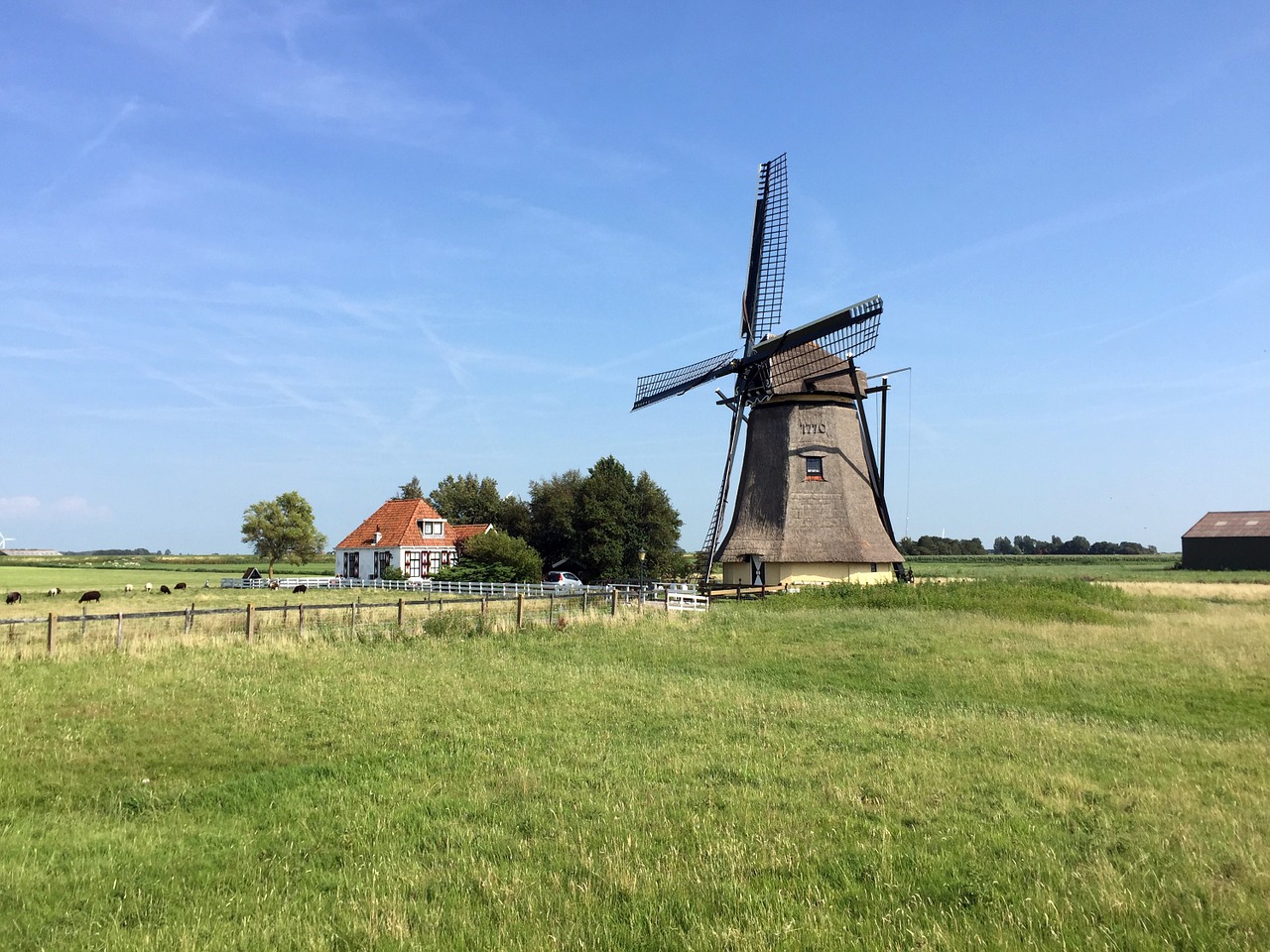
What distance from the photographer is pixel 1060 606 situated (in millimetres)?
28328

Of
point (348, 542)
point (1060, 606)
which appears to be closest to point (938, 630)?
point (1060, 606)

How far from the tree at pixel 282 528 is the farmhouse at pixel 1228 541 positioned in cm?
7890

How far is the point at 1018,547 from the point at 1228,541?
86243mm

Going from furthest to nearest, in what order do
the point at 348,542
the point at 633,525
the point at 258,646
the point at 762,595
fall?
the point at 348,542
the point at 633,525
the point at 762,595
the point at 258,646

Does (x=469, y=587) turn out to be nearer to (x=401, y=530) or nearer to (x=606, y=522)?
(x=606, y=522)

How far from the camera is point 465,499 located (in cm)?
8012

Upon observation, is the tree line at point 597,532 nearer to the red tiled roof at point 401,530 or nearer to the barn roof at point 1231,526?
the red tiled roof at point 401,530

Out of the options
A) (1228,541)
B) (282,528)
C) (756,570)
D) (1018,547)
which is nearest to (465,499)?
(282,528)

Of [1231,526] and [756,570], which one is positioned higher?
[1231,526]

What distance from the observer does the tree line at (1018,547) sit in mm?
136250

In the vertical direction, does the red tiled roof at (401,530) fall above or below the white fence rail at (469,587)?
above

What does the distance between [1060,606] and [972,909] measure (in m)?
25.5

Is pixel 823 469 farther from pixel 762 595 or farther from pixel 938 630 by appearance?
pixel 938 630

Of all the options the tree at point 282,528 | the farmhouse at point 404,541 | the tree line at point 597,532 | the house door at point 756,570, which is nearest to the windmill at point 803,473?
the house door at point 756,570
